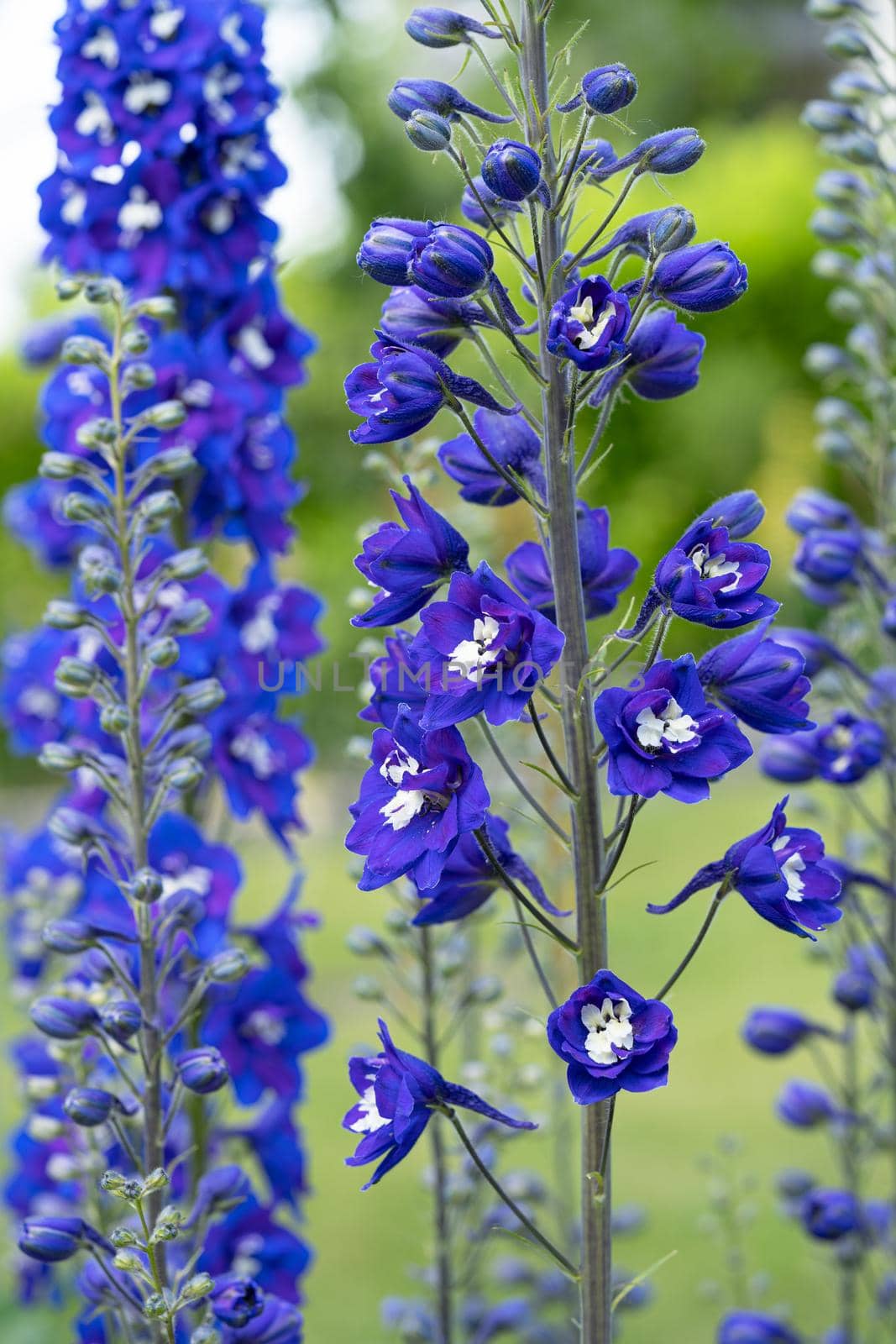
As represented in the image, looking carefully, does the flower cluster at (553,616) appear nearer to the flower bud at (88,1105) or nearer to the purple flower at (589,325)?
the purple flower at (589,325)

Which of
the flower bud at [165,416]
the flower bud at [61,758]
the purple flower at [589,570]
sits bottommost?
the flower bud at [61,758]

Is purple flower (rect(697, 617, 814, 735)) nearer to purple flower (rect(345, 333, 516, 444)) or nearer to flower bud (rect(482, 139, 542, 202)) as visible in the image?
purple flower (rect(345, 333, 516, 444))

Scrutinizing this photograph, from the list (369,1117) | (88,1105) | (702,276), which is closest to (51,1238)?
(88,1105)

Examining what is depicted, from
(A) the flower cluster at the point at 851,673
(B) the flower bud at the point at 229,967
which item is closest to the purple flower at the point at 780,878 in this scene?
(B) the flower bud at the point at 229,967

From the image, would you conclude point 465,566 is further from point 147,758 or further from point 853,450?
point 853,450

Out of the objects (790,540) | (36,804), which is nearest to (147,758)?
(790,540)
